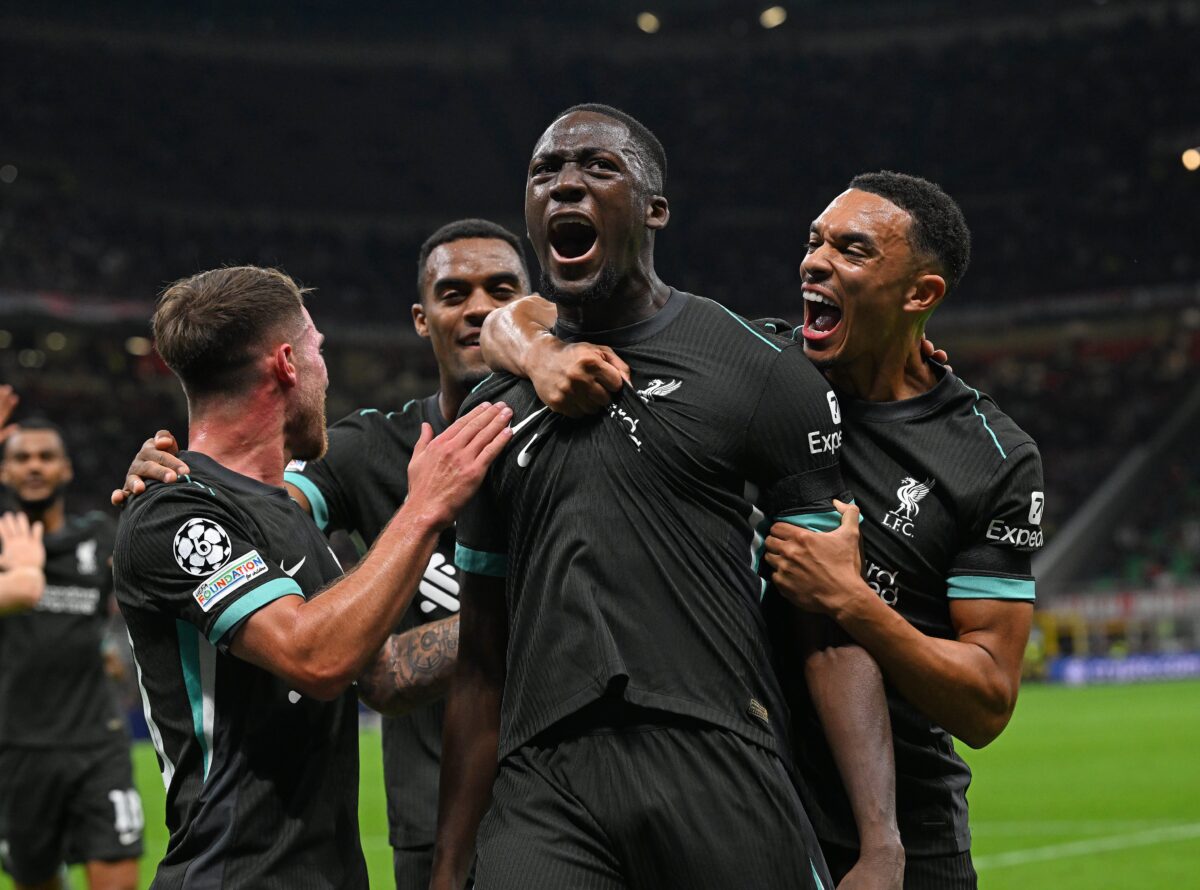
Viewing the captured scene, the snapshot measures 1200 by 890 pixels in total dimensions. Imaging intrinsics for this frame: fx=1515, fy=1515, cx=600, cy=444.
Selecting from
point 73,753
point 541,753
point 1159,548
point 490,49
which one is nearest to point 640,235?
point 541,753

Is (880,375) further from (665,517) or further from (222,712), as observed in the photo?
(222,712)

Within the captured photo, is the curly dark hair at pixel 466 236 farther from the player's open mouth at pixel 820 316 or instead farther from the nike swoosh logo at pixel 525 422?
the nike swoosh logo at pixel 525 422

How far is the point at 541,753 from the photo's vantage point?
324 centimetres

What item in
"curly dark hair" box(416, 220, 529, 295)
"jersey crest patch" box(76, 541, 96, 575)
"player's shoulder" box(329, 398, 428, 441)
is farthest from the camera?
"jersey crest patch" box(76, 541, 96, 575)

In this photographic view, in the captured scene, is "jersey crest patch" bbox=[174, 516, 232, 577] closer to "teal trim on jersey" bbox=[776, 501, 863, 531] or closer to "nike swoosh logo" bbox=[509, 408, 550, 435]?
"nike swoosh logo" bbox=[509, 408, 550, 435]

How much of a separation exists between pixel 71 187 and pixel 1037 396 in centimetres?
2502

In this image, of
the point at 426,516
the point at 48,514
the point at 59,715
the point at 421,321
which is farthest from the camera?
the point at 48,514

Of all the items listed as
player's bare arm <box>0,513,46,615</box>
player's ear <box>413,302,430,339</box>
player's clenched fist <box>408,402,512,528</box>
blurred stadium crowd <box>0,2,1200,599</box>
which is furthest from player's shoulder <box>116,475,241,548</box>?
blurred stadium crowd <box>0,2,1200,599</box>

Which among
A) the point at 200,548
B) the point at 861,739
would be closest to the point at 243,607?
the point at 200,548

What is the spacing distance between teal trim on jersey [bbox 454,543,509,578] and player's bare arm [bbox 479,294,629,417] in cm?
38

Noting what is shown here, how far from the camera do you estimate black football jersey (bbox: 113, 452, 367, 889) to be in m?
3.37

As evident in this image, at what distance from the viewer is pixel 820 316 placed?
377 centimetres

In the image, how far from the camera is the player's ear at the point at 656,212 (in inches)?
137

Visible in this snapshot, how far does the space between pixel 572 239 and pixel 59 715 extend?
5.82 metres
